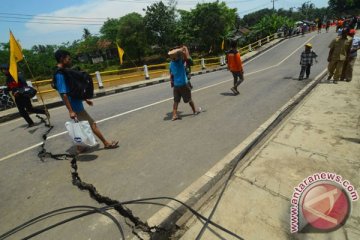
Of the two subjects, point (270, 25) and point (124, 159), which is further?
point (270, 25)

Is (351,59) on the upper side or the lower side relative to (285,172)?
upper

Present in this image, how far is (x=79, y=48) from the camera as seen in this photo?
68.7m

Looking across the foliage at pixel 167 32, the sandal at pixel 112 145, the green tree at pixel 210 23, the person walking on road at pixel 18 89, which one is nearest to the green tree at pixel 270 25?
the foliage at pixel 167 32

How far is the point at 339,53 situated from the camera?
8.53 m

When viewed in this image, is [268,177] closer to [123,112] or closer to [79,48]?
[123,112]

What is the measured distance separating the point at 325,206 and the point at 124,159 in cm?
308

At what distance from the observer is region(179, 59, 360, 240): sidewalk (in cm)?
253

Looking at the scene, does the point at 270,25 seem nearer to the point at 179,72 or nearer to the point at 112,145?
the point at 179,72

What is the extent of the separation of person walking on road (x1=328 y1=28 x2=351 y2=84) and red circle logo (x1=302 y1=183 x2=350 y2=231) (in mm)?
7479

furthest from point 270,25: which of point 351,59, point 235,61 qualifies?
point 235,61

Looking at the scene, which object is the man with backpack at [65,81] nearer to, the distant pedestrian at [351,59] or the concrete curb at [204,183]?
the concrete curb at [204,183]

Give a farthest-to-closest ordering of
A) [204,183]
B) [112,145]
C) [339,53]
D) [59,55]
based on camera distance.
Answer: [339,53] → [112,145] → [59,55] → [204,183]

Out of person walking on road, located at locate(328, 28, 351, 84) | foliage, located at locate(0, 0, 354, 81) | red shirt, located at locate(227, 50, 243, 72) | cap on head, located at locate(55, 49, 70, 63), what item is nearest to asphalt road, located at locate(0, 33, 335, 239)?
red shirt, located at locate(227, 50, 243, 72)

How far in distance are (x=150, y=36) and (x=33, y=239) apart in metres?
51.2
